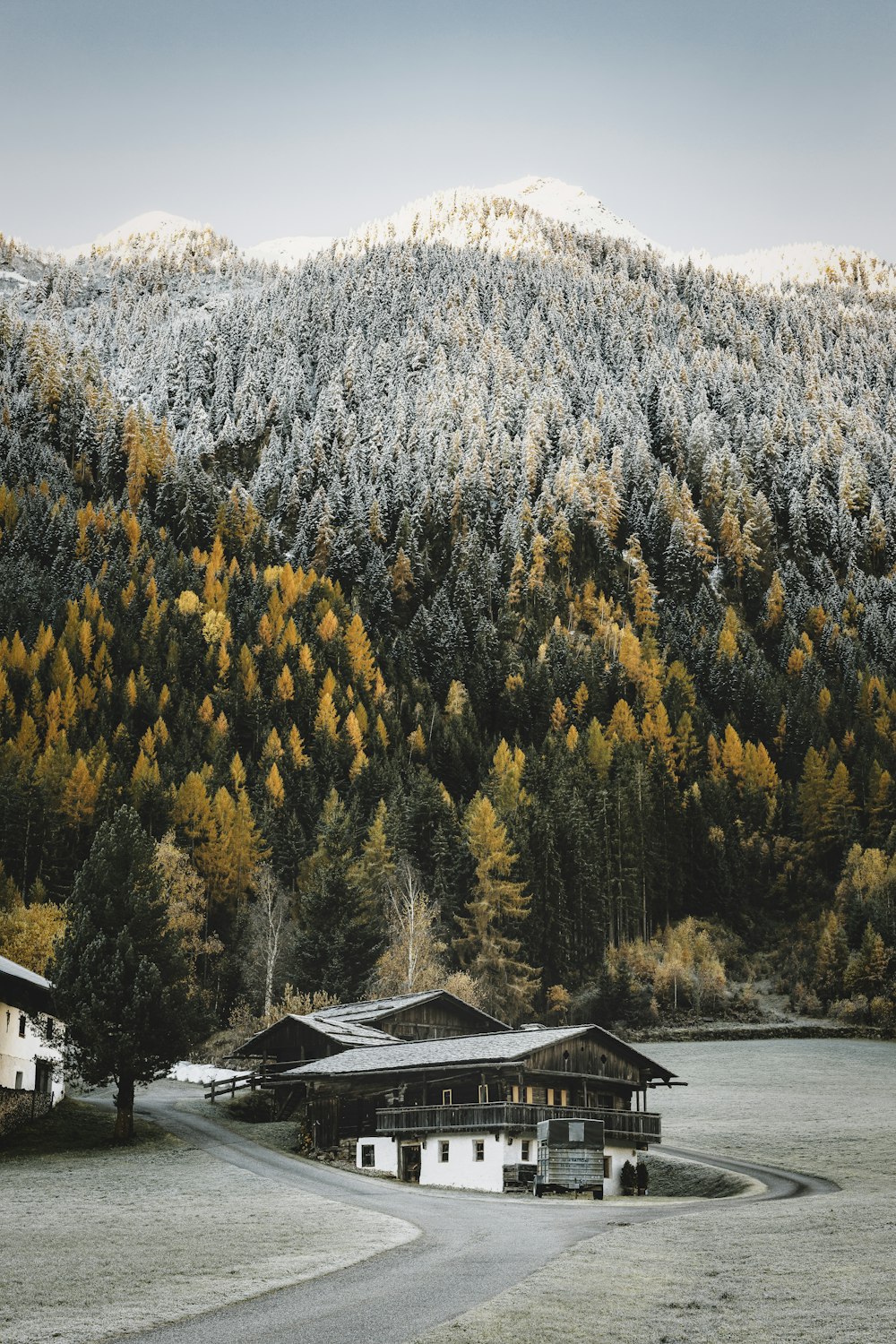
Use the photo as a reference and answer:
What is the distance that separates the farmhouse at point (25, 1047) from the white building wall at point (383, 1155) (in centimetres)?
1425

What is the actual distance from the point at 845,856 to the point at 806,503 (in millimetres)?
90099

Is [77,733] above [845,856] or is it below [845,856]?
above

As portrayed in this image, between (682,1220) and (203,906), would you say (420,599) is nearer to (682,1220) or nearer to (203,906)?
(203,906)

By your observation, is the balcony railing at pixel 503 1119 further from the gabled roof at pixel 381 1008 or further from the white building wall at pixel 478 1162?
the gabled roof at pixel 381 1008

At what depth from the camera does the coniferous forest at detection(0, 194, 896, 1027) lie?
3666 inches

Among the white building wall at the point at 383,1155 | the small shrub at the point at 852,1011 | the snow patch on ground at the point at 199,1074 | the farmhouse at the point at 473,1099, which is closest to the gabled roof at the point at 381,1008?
the farmhouse at the point at 473,1099

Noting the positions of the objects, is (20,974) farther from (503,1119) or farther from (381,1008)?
(503,1119)

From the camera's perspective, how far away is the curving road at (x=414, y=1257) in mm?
19000

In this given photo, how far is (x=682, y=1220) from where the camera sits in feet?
104

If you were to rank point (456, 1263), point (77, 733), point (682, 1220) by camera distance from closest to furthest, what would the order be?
point (456, 1263)
point (682, 1220)
point (77, 733)

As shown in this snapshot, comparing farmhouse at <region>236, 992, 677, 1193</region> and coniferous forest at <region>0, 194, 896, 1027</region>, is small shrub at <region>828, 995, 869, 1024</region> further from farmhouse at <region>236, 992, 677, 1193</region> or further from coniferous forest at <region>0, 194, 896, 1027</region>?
farmhouse at <region>236, 992, 677, 1193</region>

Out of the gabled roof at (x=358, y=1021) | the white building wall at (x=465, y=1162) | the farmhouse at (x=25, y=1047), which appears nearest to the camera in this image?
the white building wall at (x=465, y=1162)

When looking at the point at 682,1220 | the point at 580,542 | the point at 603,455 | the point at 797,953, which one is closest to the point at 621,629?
the point at 580,542

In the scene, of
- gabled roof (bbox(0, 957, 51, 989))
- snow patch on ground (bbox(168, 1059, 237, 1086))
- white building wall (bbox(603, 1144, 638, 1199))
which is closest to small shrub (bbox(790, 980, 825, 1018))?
white building wall (bbox(603, 1144, 638, 1199))
